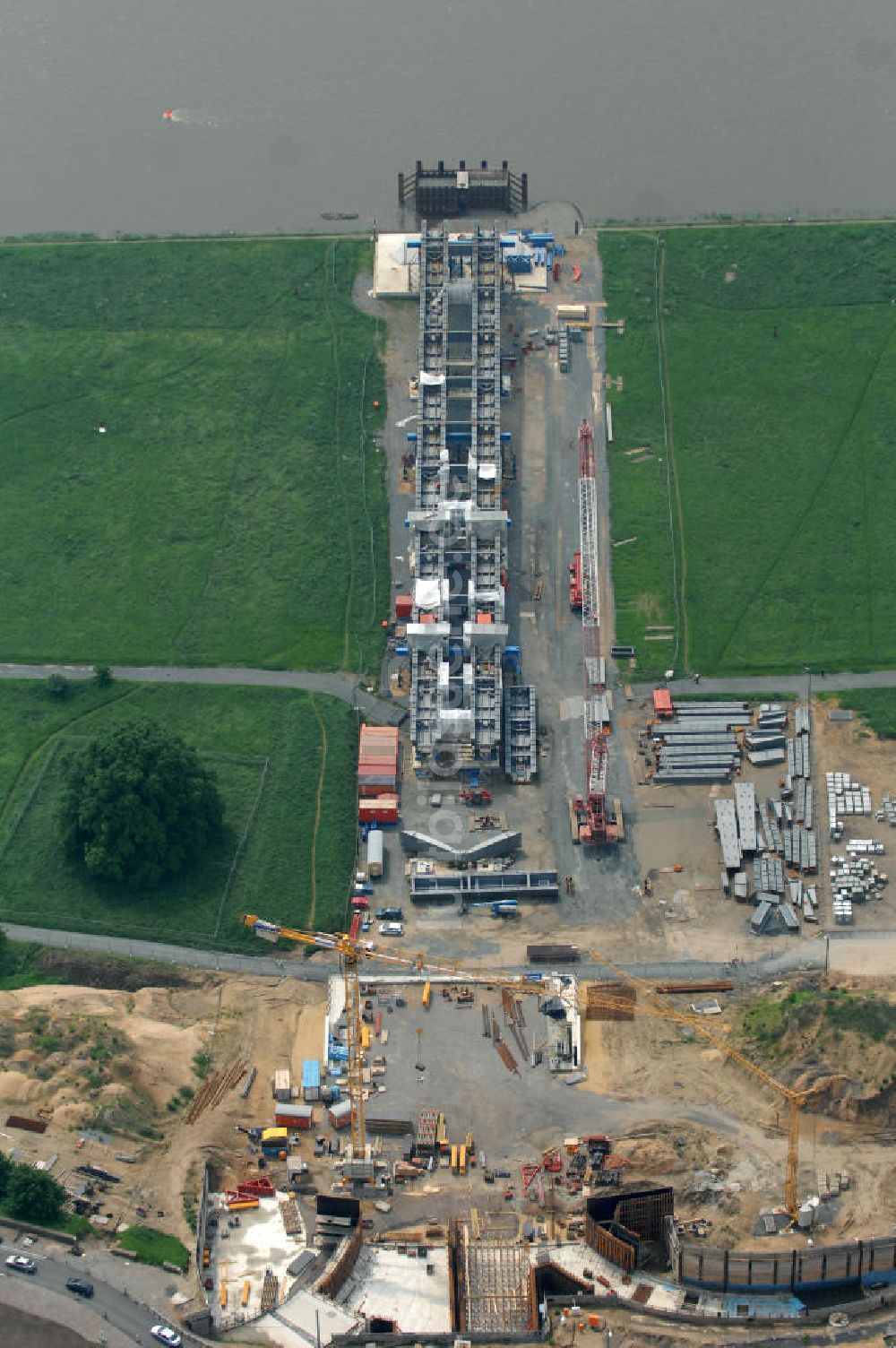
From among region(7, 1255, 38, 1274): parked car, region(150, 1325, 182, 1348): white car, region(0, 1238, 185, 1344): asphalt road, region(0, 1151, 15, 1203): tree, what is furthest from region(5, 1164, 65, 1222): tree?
region(150, 1325, 182, 1348): white car

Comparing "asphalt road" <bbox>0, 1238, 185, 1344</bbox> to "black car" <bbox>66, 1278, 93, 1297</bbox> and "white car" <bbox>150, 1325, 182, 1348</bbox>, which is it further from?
"white car" <bbox>150, 1325, 182, 1348</bbox>

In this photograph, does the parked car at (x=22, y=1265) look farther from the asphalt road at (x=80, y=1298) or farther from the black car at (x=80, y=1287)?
the black car at (x=80, y=1287)

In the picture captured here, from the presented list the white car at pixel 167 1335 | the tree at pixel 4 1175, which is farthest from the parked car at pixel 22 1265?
the white car at pixel 167 1335

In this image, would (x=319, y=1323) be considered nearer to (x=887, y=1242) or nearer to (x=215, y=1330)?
(x=215, y=1330)

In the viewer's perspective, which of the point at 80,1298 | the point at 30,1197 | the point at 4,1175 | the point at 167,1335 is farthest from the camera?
the point at 4,1175

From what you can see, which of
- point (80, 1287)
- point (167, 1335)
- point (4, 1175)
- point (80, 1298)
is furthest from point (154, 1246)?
point (4, 1175)

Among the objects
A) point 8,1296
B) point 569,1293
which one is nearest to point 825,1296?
point 569,1293

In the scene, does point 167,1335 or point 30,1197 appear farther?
point 30,1197

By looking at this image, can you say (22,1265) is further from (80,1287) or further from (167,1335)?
(167,1335)
